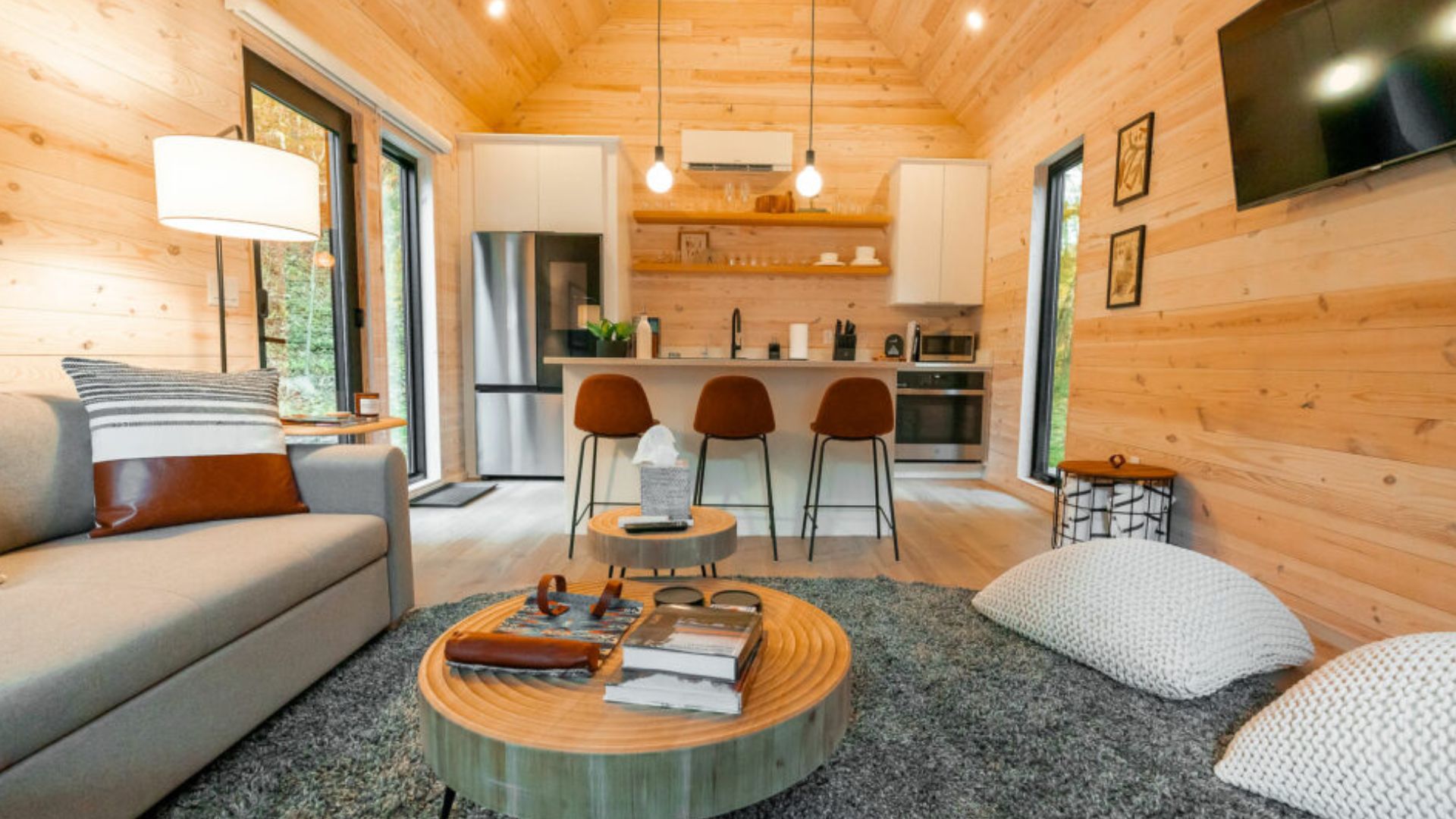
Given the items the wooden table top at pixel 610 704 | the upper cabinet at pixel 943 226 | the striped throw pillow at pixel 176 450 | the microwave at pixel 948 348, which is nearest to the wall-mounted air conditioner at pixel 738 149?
the upper cabinet at pixel 943 226

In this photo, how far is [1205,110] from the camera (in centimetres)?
274

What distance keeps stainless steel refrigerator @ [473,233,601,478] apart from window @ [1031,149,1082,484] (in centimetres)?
320

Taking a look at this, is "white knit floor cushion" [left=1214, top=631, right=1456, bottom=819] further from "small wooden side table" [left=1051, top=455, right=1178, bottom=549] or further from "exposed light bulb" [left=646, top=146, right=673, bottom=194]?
"exposed light bulb" [left=646, top=146, right=673, bottom=194]

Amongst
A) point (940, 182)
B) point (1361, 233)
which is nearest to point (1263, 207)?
point (1361, 233)

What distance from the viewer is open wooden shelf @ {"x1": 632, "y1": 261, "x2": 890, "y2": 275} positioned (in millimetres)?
5316

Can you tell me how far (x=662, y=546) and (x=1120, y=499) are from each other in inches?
82.6

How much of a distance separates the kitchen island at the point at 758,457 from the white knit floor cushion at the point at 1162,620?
143cm

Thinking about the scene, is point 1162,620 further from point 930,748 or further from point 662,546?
point 662,546

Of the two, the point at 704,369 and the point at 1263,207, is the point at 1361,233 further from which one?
the point at 704,369

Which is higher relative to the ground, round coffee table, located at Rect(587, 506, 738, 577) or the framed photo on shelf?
the framed photo on shelf

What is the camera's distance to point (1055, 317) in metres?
4.44

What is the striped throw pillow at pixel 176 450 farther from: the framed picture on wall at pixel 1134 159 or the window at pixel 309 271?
the framed picture on wall at pixel 1134 159

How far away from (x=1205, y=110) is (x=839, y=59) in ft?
11.0

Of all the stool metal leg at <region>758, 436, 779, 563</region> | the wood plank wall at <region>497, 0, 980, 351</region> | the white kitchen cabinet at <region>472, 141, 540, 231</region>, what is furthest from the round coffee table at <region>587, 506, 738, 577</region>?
the wood plank wall at <region>497, 0, 980, 351</region>
